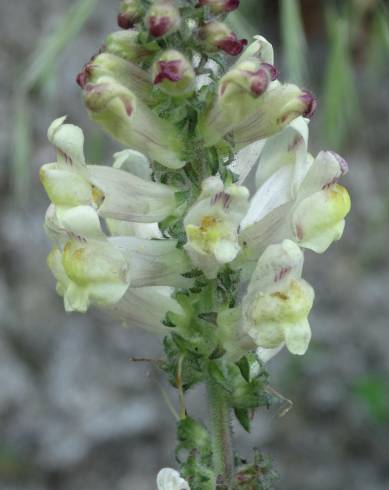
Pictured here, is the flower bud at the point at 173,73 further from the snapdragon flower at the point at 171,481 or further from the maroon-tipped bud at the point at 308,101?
the snapdragon flower at the point at 171,481

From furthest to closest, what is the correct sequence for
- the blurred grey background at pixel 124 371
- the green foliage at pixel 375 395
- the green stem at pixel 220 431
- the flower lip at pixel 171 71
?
the blurred grey background at pixel 124 371 → the green foliage at pixel 375 395 → the green stem at pixel 220 431 → the flower lip at pixel 171 71

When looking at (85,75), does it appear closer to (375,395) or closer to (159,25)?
(159,25)

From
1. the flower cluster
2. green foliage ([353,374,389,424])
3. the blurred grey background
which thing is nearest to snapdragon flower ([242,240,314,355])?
the flower cluster

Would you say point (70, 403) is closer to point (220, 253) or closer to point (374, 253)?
point (374, 253)

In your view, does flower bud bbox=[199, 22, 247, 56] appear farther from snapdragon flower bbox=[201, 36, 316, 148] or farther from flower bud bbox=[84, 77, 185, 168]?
flower bud bbox=[84, 77, 185, 168]

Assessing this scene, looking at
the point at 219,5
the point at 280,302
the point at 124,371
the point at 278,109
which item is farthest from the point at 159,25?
the point at 124,371

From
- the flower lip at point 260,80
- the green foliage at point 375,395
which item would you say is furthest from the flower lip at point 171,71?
the green foliage at point 375,395
